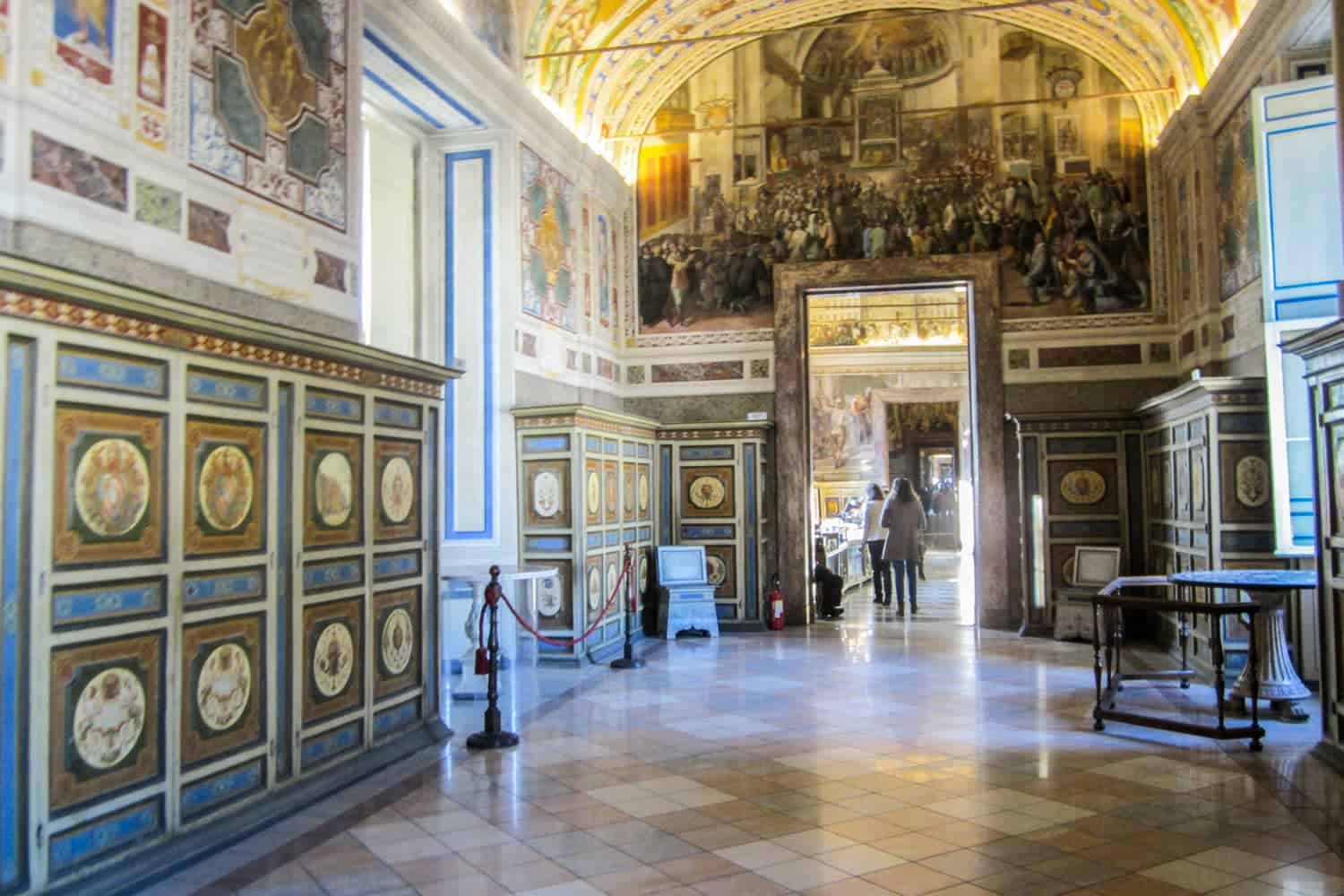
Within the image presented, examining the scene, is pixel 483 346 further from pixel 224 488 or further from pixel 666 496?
pixel 224 488

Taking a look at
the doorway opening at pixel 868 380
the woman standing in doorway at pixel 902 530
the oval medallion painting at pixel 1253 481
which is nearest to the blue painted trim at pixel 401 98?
the woman standing in doorway at pixel 902 530

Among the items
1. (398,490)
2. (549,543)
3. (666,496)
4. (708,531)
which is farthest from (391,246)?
(708,531)

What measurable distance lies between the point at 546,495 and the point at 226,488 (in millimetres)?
6400

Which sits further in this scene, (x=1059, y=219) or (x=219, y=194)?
(x=1059, y=219)

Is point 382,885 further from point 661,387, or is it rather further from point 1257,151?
point 661,387

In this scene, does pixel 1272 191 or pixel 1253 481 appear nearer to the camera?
pixel 1272 191

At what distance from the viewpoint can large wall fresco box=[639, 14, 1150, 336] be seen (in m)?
15.1

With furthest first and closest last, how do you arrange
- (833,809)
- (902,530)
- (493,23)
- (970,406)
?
(902,530) → (970,406) → (493,23) → (833,809)

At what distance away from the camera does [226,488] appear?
595cm

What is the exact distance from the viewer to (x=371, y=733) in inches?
290

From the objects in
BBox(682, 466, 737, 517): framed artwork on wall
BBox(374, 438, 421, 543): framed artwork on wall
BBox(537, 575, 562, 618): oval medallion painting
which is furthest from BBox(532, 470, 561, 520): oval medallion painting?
BBox(374, 438, 421, 543): framed artwork on wall

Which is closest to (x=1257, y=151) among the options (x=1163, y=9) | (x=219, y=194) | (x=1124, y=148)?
(x=1163, y=9)

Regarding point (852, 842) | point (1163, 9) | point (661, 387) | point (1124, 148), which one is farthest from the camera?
point (661, 387)

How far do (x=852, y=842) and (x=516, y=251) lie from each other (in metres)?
8.51
